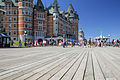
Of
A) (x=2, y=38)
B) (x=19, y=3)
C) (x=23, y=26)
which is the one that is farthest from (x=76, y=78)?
(x=19, y=3)

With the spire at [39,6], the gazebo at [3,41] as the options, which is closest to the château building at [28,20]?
the spire at [39,6]

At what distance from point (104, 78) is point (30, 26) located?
1781 inches

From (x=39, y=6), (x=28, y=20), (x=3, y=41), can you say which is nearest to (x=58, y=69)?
(x=3, y=41)

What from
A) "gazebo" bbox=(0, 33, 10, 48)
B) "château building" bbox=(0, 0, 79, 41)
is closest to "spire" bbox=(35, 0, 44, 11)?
"château building" bbox=(0, 0, 79, 41)

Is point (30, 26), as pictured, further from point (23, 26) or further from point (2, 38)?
point (2, 38)

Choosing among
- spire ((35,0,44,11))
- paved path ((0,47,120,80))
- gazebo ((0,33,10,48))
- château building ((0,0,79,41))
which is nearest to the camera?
paved path ((0,47,120,80))

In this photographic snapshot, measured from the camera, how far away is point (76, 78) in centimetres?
278

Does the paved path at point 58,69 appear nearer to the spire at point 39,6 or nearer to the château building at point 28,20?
the château building at point 28,20

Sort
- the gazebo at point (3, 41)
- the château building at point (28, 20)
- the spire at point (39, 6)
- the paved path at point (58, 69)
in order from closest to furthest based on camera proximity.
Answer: the paved path at point (58, 69)
the gazebo at point (3, 41)
the château building at point (28, 20)
the spire at point (39, 6)

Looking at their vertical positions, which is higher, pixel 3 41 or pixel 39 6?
pixel 39 6

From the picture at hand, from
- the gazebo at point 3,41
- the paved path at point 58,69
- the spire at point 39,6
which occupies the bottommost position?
the paved path at point 58,69

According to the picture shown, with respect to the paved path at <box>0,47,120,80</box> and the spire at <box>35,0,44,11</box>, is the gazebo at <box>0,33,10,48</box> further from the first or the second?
the spire at <box>35,0,44,11</box>

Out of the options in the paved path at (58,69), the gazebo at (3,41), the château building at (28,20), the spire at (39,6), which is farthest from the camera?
the spire at (39,6)

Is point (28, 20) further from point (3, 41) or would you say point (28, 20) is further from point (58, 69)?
point (58, 69)
